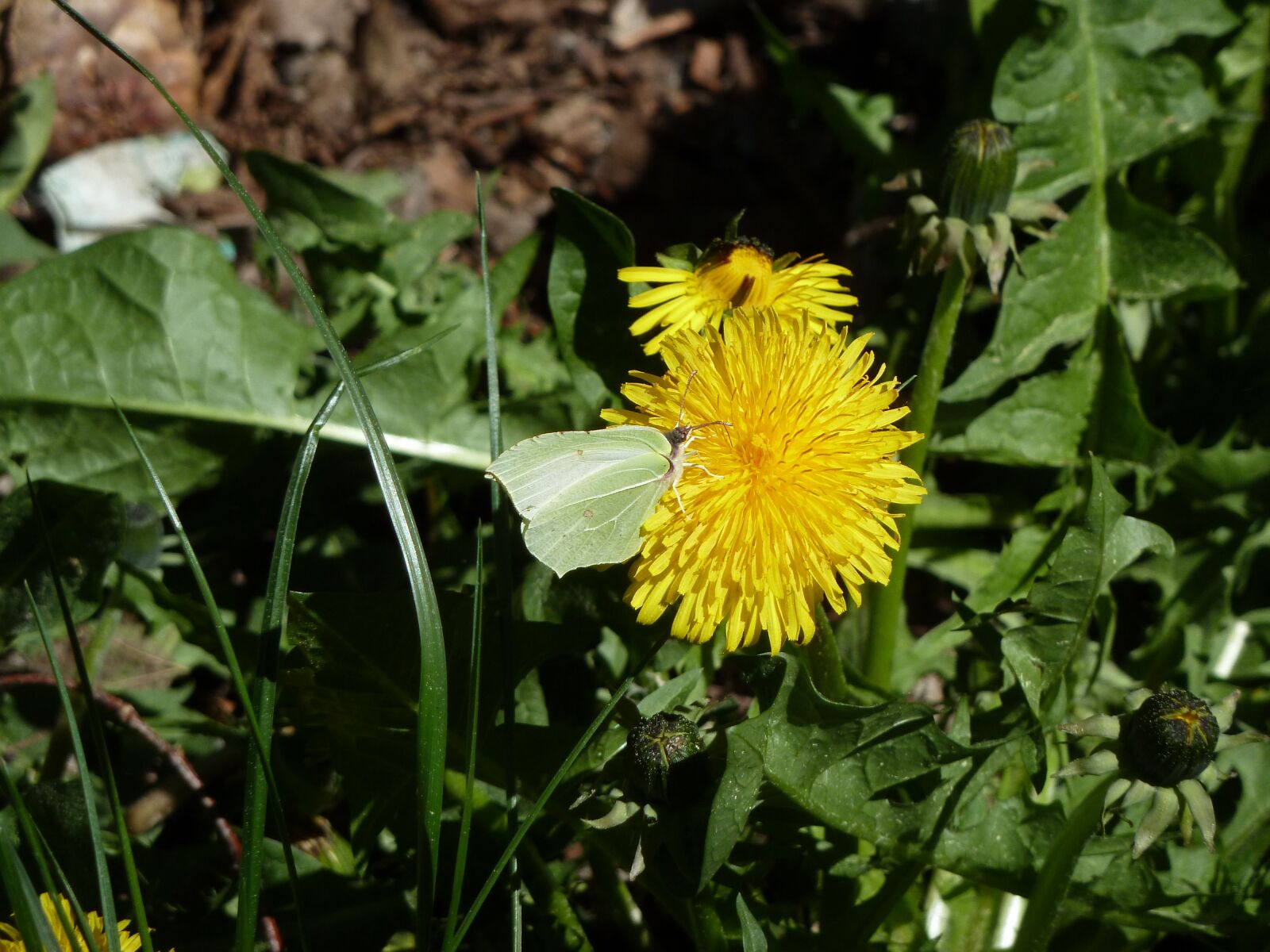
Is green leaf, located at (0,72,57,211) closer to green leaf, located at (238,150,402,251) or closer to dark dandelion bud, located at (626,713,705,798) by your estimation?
green leaf, located at (238,150,402,251)

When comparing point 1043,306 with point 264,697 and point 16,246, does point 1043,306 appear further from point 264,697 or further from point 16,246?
point 16,246

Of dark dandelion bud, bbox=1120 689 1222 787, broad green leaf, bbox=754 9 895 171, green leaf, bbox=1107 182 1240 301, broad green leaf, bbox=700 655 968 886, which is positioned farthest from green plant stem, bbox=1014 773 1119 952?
broad green leaf, bbox=754 9 895 171

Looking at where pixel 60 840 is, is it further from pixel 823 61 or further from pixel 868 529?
pixel 823 61

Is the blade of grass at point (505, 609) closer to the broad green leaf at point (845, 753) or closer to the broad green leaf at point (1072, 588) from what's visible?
the broad green leaf at point (845, 753)

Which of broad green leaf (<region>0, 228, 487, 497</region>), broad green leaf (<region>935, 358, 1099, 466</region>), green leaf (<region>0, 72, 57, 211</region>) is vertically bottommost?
broad green leaf (<region>935, 358, 1099, 466</region>)

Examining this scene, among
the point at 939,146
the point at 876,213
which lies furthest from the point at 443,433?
the point at 939,146

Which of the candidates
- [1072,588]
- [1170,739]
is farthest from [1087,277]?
[1170,739]
